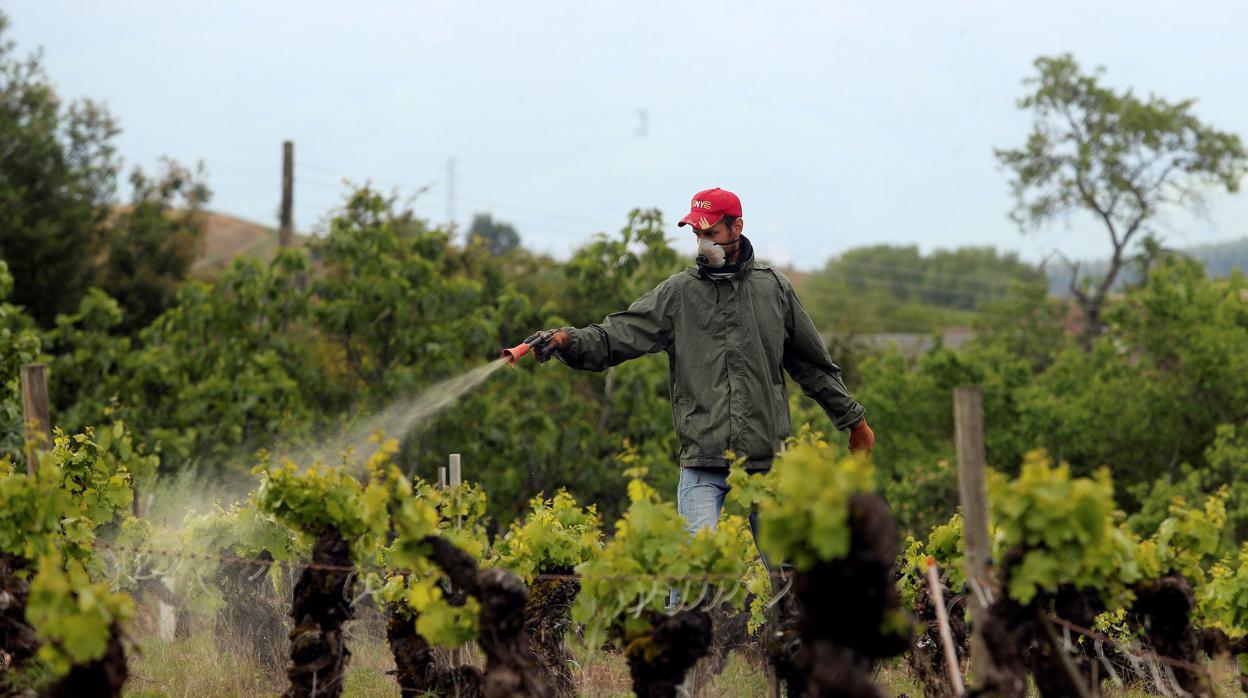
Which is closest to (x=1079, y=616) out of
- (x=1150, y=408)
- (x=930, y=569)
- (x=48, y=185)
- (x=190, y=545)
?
(x=930, y=569)

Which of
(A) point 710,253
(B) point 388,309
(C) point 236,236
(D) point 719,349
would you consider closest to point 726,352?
(D) point 719,349

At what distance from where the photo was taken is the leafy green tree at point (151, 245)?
34.6 m

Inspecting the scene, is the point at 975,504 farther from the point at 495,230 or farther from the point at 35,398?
the point at 495,230

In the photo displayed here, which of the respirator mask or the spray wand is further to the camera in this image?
the respirator mask

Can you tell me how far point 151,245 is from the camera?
35.8 m

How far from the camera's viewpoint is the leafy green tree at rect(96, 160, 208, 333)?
1363 inches

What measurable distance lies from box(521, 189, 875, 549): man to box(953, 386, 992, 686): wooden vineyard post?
1733mm

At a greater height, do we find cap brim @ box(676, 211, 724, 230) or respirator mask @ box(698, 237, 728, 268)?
cap brim @ box(676, 211, 724, 230)

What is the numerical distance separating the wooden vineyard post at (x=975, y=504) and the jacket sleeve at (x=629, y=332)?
2.24 metres

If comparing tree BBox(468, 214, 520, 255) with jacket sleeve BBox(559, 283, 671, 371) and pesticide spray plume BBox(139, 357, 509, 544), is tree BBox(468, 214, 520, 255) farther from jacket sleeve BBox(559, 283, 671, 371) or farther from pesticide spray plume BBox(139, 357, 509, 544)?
jacket sleeve BBox(559, 283, 671, 371)

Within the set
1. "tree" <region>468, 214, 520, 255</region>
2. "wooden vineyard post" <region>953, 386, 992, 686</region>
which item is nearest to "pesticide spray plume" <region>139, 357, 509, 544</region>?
"wooden vineyard post" <region>953, 386, 992, 686</region>

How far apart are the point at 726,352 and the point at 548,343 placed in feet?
2.77

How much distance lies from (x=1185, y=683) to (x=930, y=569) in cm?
148

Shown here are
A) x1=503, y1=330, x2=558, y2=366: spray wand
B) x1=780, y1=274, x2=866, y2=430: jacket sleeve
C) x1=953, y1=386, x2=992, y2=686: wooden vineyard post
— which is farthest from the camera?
x1=780, y1=274, x2=866, y2=430: jacket sleeve
